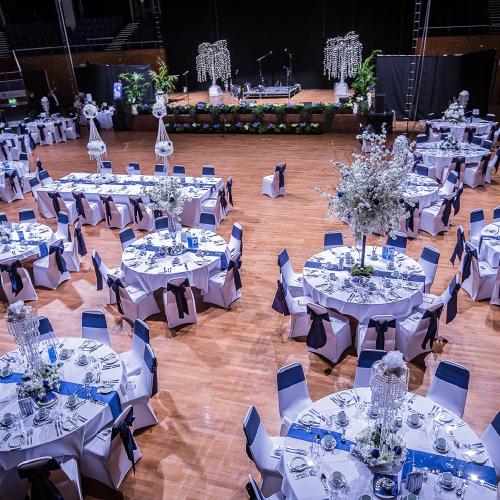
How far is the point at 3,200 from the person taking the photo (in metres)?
12.8

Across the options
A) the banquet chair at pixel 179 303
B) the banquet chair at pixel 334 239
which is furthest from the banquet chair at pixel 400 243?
the banquet chair at pixel 179 303

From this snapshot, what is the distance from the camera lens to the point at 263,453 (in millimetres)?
4355

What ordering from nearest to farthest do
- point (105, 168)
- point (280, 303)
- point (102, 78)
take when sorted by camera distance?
point (280, 303)
point (105, 168)
point (102, 78)

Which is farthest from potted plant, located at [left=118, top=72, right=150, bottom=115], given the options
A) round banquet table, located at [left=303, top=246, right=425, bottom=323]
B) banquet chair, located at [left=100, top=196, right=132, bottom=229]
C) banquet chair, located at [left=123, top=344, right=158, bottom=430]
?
banquet chair, located at [left=123, top=344, right=158, bottom=430]

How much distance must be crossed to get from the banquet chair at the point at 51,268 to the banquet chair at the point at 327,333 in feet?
14.7

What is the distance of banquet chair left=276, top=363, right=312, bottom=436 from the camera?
188 inches

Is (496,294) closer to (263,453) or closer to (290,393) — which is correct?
(290,393)

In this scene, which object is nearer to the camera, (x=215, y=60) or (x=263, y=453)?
(x=263, y=453)

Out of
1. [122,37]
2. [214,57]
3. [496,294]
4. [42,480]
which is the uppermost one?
[122,37]

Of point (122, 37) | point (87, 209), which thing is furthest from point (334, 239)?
point (122, 37)

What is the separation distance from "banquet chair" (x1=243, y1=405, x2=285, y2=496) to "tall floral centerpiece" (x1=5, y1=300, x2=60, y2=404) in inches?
78.7

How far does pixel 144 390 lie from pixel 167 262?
2.43 metres

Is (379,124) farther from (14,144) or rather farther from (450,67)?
(14,144)

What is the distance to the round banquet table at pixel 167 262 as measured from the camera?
7062 millimetres
